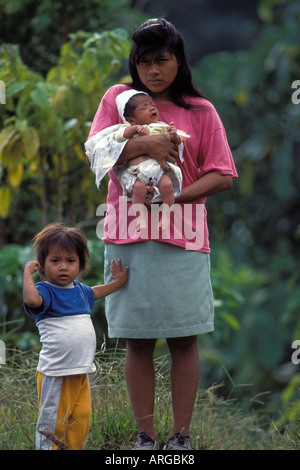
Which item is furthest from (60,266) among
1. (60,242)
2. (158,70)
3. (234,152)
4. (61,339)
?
(234,152)

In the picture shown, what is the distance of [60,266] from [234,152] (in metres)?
6.15

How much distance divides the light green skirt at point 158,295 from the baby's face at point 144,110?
1.32 feet

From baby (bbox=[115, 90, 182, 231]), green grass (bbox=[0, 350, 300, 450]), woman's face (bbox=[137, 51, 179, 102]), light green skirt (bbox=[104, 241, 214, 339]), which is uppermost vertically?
woman's face (bbox=[137, 51, 179, 102])

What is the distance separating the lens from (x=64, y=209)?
509cm

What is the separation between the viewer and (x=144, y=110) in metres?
2.81

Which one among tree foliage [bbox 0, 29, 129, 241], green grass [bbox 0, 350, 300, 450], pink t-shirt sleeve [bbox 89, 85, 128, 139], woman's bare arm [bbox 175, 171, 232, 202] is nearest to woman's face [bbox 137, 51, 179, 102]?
pink t-shirt sleeve [bbox 89, 85, 128, 139]

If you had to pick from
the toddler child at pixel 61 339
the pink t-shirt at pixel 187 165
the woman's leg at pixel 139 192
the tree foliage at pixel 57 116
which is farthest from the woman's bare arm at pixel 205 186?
the tree foliage at pixel 57 116

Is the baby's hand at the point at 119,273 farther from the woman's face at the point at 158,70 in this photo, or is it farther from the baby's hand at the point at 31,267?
the woman's face at the point at 158,70

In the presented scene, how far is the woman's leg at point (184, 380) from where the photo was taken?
9.80 ft

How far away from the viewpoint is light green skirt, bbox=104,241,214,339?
2.88 meters

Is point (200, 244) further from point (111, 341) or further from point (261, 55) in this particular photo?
point (261, 55)

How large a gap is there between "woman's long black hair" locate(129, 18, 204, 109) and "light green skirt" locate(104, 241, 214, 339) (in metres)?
0.52

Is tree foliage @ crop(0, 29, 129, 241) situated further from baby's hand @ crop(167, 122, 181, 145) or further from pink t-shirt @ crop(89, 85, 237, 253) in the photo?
baby's hand @ crop(167, 122, 181, 145)
